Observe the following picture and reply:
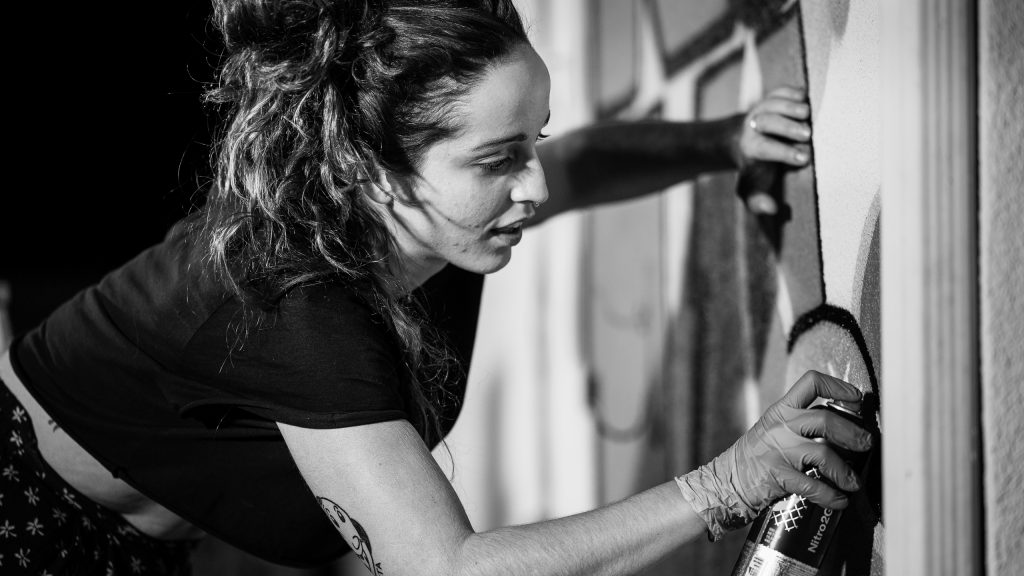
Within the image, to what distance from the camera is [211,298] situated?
140 centimetres

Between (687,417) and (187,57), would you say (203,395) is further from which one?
(187,57)

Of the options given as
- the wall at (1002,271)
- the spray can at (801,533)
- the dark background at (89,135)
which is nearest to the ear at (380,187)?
the spray can at (801,533)

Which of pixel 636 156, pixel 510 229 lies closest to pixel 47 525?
pixel 510 229

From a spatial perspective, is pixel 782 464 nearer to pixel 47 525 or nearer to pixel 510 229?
→ pixel 510 229

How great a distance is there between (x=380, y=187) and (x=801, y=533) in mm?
800

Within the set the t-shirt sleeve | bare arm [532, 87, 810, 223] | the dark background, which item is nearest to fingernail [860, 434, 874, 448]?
the t-shirt sleeve

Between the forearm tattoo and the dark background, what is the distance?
374 centimetres

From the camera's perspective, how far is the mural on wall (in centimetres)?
137

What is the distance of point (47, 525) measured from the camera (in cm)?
163

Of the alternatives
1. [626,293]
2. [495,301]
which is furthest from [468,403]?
[626,293]

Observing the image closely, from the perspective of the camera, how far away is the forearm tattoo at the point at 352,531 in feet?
4.16

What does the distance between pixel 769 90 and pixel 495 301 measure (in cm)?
191

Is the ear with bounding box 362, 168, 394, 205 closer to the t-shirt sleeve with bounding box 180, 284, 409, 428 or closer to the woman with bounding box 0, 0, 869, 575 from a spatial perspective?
the woman with bounding box 0, 0, 869, 575

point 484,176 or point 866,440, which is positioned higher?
point 484,176
